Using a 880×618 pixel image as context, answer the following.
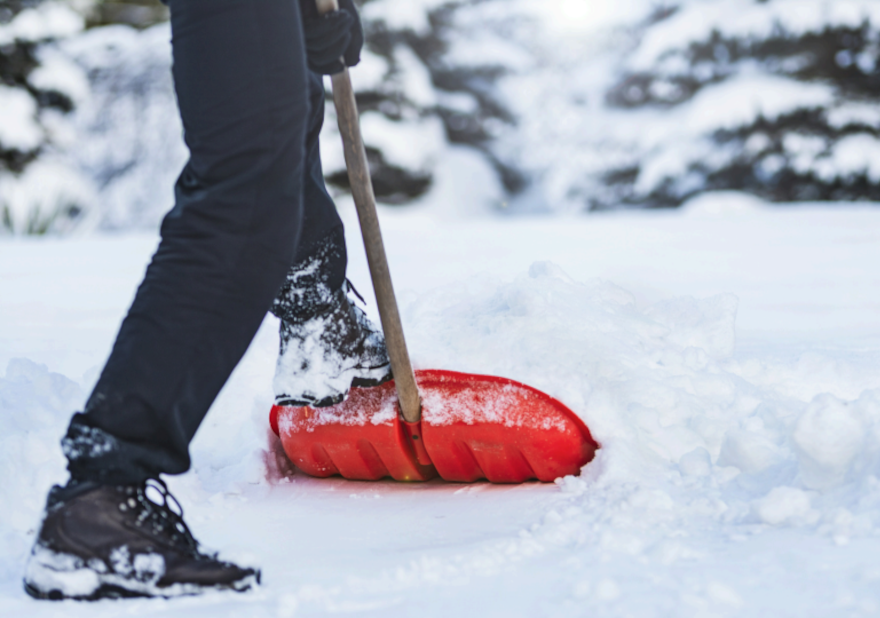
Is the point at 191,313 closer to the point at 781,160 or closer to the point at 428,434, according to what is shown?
the point at 428,434

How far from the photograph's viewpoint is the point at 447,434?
110 centimetres

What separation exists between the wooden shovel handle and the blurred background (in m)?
6.10

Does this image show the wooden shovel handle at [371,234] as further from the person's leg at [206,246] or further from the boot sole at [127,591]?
the boot sole at [127,591]

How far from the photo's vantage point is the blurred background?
7.45 metres

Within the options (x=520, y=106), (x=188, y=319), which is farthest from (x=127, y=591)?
(x=520, y=106)

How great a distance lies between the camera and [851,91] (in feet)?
24.7

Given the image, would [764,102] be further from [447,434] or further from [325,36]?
[325,36]

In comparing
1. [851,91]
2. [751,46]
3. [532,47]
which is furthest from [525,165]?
[851,91]

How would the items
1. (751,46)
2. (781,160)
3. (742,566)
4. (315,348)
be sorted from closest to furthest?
(742,566) < (315,348) < (781,160) < (751,46)

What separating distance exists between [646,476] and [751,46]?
8.38m

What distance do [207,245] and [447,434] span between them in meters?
0.52

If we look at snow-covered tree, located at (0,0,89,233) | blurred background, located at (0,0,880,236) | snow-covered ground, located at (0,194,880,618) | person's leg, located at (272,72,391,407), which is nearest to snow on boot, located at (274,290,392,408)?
person's leg, located at (272,72,391,407)

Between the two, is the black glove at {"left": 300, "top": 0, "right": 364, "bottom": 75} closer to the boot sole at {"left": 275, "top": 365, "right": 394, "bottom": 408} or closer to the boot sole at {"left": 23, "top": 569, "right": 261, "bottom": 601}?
the boot sole at {"left": 275, "top": 365, "right": 394, "bottom": 408}

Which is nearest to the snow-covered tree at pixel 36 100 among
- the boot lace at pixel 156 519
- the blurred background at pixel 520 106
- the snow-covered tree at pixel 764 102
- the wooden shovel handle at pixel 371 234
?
the blurred background at pixel 520 106
